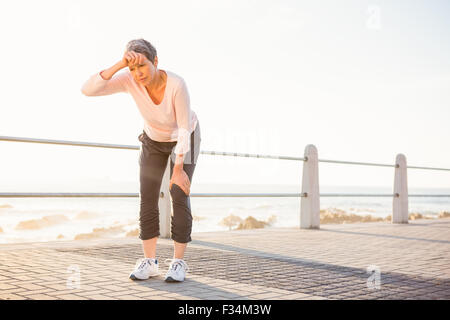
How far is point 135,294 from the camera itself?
2744 millimetres

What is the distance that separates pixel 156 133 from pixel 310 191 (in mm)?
4756

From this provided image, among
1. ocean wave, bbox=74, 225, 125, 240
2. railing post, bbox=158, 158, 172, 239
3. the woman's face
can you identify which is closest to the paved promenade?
railing post, bbox=158, 158, 172, 239

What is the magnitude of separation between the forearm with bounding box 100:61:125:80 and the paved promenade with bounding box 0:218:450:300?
1.26 m

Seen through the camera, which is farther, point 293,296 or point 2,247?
point 2,247

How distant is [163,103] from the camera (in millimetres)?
3074

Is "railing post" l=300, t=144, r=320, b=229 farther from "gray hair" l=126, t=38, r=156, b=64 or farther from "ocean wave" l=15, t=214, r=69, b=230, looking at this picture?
"ocean wave" l=15, t=214, r=69, b=230

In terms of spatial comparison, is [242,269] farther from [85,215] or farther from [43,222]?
[85,215]

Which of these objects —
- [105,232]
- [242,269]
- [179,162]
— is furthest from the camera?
[105,232]

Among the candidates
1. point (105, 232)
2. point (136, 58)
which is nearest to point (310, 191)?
point (136, 58)

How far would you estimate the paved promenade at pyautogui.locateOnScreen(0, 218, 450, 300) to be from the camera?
2.84 metres
